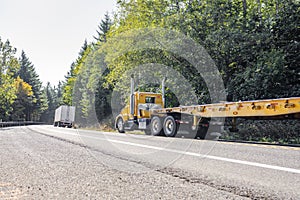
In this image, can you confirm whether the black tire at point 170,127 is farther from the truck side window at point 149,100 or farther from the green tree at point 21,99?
the green tree at point 21,99

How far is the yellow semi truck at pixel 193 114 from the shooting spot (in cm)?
1001

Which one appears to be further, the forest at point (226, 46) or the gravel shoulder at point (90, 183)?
the forest at point (226, 46)

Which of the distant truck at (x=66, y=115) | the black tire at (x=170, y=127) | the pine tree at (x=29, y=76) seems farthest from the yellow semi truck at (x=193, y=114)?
the pine tree at (x=29, y=76)

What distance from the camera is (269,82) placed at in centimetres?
1512

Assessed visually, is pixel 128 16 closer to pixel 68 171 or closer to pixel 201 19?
pixel 201 19

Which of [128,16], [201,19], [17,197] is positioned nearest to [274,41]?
[201,19]

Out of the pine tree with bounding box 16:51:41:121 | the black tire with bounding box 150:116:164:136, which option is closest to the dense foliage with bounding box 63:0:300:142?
the black tire with bounding box 150:116:164:136

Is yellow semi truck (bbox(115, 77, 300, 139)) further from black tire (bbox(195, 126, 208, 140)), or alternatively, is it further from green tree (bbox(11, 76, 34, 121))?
green tree (bbox(11, 76, 34, 121))

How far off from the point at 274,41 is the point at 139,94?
25.3 ft

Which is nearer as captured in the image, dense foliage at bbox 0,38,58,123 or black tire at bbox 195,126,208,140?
black tire at bbox 195,126,208,140

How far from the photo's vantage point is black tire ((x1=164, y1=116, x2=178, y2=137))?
47.1 ft

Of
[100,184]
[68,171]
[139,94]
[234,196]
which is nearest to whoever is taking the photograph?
[234,196]

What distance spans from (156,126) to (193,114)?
2934mm

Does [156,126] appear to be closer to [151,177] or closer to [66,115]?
[151,177]
